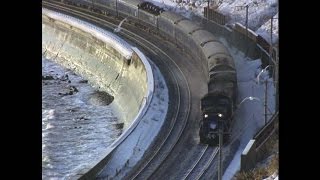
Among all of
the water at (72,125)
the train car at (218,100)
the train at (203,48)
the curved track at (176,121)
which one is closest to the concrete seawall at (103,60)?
the water at (72,125)

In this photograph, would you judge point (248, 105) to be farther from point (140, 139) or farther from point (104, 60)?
point (104, 60)

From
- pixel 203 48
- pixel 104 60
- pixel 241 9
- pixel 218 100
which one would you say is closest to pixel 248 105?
pixel 218 100

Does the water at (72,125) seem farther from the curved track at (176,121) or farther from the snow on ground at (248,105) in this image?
the snow on ground at (248,105)

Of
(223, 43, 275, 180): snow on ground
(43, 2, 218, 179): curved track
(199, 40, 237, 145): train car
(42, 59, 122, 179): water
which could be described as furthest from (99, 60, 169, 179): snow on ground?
(223, 43, 275, 180): snow on ground

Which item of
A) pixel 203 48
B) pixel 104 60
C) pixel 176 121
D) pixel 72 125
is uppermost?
pixel 104 60

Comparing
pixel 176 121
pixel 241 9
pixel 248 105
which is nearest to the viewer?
pixel 176 121

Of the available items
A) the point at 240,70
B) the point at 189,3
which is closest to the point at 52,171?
the point at 240,70
